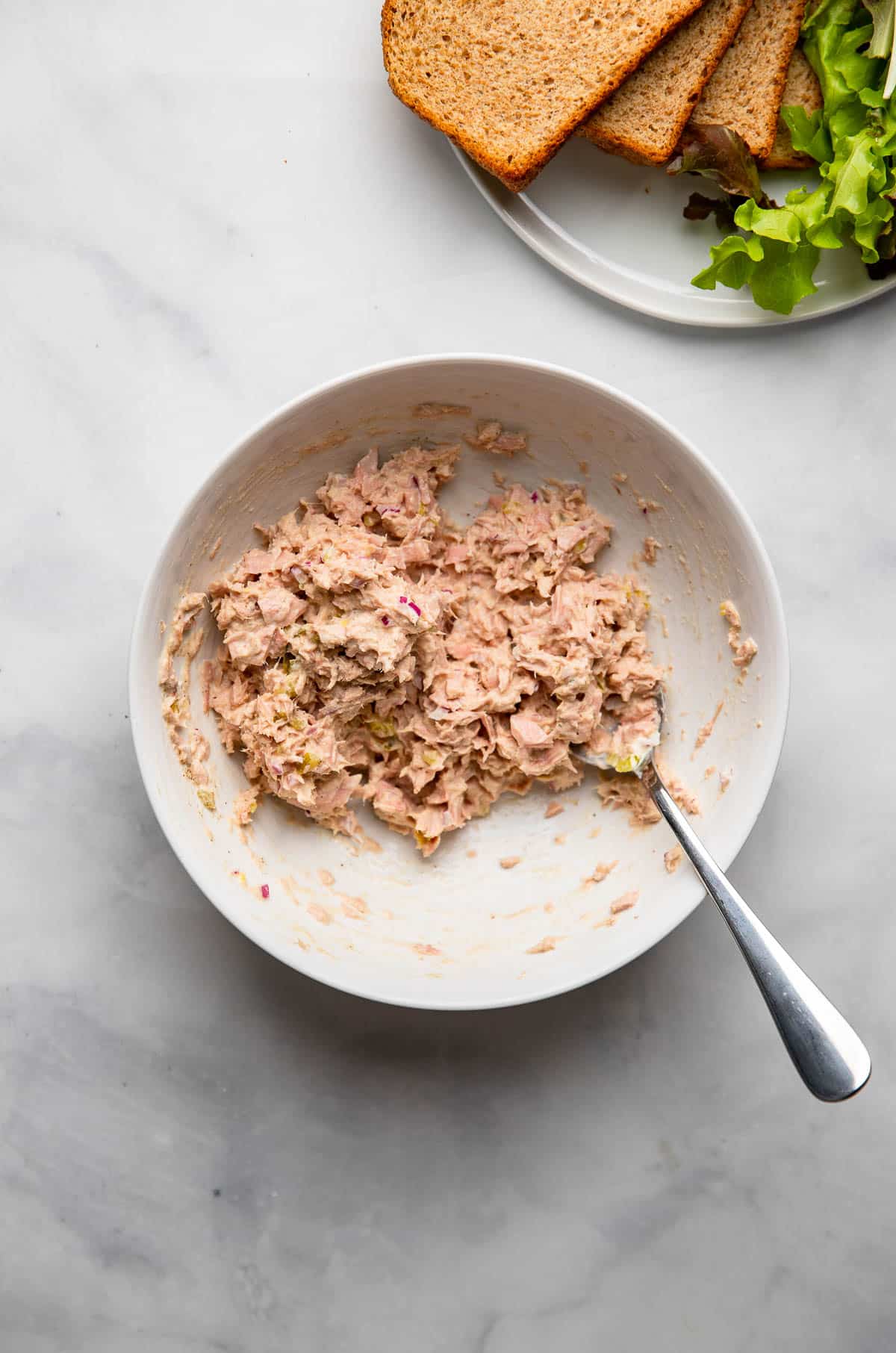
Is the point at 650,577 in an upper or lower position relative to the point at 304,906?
upper

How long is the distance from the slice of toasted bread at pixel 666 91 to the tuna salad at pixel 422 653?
692mm

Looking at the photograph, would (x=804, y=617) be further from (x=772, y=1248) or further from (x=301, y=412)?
(x=772, y=1248)

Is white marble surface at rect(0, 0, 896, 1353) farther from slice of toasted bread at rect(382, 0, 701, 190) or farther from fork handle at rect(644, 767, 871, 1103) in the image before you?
fork handle at rect(644, 767, 871, 1103)

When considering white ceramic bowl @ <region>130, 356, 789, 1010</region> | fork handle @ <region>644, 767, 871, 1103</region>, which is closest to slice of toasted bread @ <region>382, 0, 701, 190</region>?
white ceramic bowl @ <region>130, 356, 789, 1010</region>

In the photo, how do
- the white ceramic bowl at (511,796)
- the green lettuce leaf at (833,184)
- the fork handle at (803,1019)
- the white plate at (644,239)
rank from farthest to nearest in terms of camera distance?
the white plate at (644,239) < the green lettuce leaf at (833,184) < the white ceramic bowl at (511,796) < the fork handle at (803,1019)

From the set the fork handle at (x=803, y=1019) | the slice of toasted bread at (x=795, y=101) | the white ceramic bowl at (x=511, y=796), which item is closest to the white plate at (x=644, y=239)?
the slice of toasted bread at (x=795, y=101)

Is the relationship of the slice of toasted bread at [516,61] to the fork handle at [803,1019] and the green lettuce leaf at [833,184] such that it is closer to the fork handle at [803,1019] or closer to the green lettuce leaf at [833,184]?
the green lettuce leaf at [833,184]

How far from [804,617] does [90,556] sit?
151cm

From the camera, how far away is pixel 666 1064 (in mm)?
2125

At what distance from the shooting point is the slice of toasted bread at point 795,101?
6.50 ft

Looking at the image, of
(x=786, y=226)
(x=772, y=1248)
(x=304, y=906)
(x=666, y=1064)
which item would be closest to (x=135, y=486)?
(x=304, y=906)

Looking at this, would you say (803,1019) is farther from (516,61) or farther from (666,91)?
(516,61)

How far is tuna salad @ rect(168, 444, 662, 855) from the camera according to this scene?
1764 millimetres

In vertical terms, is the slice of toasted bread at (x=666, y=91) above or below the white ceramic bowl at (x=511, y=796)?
above
